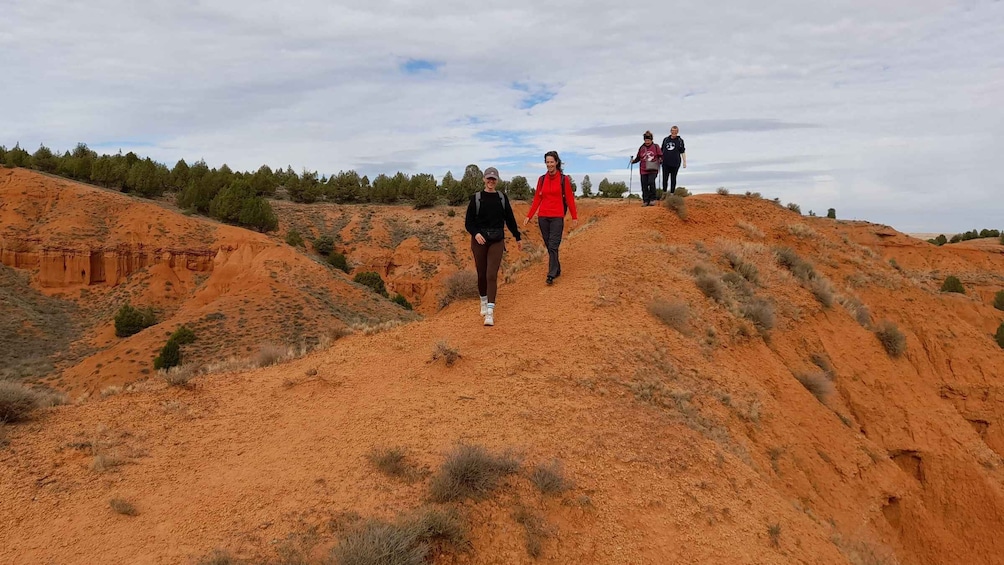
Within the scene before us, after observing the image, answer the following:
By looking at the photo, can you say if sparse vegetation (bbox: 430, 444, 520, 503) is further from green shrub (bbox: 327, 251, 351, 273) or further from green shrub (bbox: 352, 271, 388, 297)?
green shrub (bbox: 327, 251, 351, 273)

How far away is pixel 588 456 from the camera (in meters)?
4.93

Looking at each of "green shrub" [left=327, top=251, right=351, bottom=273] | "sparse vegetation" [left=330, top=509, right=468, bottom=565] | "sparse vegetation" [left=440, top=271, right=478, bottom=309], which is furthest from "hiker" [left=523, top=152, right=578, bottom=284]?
"green shrub" [left=327, top=251, right=351, bottom=273]

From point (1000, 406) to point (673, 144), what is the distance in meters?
8.74

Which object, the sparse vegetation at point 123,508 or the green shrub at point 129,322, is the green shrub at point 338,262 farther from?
the sparse vegetation at point 123,508

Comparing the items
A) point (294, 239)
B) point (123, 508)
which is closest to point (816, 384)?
point (123, 508)

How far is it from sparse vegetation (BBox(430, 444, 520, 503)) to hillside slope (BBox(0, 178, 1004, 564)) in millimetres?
146

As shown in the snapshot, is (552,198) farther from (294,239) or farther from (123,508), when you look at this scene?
(294,239)

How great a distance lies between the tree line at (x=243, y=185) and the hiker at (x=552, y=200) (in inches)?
1098

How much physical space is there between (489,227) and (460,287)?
2.95 meters

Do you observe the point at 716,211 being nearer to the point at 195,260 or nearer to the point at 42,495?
the point at 42,495

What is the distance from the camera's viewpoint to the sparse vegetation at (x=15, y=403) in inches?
222

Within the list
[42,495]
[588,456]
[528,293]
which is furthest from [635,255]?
[42,495]

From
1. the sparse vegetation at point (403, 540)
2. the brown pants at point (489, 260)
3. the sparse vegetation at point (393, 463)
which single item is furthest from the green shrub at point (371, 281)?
the sparse vegetation at point (403, 540)

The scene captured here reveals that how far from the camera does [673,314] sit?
27.3ft
